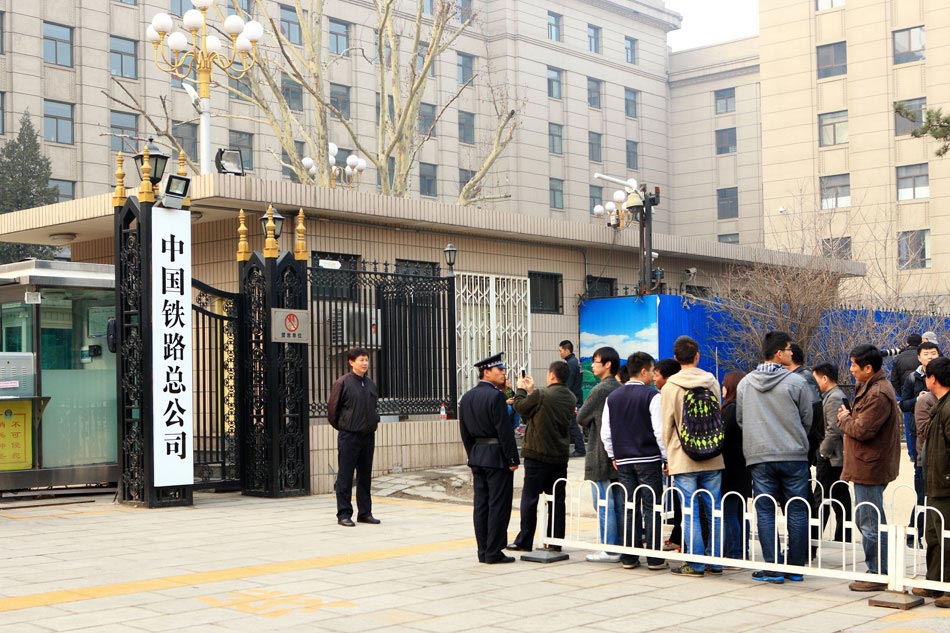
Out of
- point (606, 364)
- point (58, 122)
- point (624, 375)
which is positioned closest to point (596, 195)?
point (58, 122)

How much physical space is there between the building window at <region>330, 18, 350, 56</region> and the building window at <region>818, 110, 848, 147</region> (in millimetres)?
19832

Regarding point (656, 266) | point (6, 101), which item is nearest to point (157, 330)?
point (656, 266)

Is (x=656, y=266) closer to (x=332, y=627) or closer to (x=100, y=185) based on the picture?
(x=332, y=627)

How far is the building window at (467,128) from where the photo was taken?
5153 centimetres

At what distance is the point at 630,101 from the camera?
59.6 metres

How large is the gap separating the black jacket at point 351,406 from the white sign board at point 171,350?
220cm

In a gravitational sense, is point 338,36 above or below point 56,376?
above

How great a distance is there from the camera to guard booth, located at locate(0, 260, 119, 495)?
531 inches

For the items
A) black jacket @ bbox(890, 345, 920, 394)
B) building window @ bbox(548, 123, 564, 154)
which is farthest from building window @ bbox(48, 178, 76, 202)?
black jacket @ bbox(890, 345, 920, 394)

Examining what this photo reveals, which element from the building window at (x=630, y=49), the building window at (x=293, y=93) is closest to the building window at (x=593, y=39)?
the building window at (x=630, y=49)

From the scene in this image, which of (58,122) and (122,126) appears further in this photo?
(122,126)

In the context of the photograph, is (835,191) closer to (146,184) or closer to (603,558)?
(146,184)

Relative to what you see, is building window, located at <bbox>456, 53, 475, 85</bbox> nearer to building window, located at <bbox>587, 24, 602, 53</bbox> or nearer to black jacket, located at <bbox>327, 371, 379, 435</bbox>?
building window, located at <bbox>587, 24, 602, 53</bbox>

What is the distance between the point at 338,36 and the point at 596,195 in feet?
53.4
